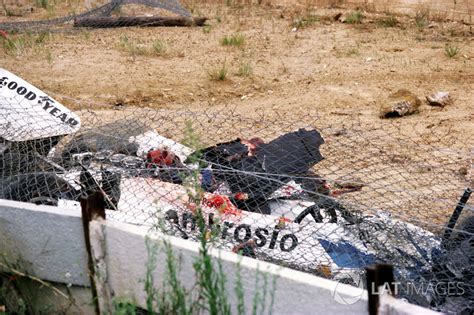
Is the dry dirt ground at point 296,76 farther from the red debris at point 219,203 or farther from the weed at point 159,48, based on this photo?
the red debris at point 219,203

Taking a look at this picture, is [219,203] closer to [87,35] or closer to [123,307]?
[123,307]

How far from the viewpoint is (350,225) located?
379 cm

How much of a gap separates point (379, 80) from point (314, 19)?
2709 mm

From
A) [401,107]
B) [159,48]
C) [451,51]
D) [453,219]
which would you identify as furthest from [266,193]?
[159,48]

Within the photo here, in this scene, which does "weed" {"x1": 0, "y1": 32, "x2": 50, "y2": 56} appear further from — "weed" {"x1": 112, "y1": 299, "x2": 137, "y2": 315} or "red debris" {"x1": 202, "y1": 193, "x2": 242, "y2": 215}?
"weed" {"x1": 112, "y1": 299, "x2": 137, "y2": 315}

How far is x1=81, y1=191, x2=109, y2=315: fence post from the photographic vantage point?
126 inches

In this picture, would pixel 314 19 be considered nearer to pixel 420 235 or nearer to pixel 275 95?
pixel 275 95

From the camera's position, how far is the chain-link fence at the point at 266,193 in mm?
3578

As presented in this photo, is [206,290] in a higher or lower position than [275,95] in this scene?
higher

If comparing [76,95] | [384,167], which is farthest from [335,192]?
[76,95]

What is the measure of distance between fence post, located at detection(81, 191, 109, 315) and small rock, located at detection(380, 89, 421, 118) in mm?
4178

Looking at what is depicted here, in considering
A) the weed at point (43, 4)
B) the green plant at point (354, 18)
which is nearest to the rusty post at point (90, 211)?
the green plant at point (354, 18)

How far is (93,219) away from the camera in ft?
10.7

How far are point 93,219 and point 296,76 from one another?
547 centimetres
